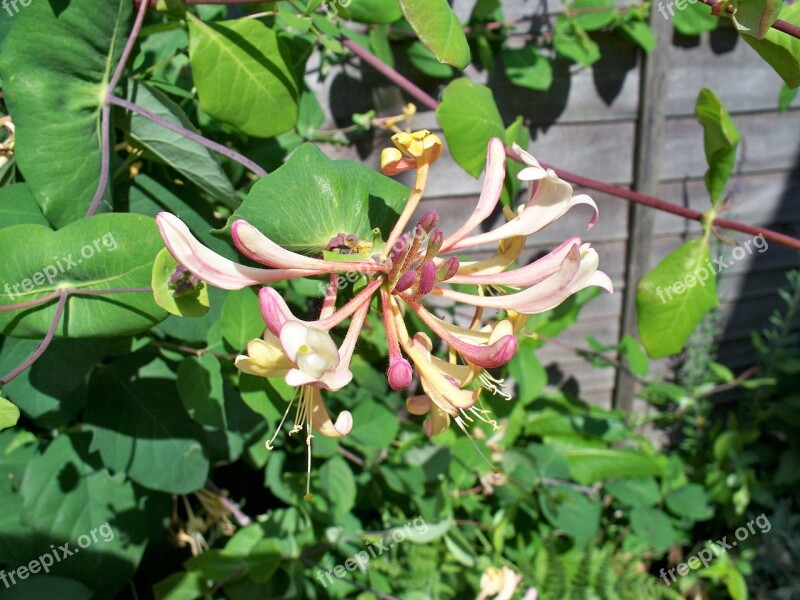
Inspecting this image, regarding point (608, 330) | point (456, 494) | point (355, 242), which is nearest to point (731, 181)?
point (608, 330)

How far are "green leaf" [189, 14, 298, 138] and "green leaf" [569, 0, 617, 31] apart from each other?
3.15 feet

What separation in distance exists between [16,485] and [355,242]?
0.71 m

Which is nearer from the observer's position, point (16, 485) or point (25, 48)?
point (25, 48)

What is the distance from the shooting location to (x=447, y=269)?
0.51 meters

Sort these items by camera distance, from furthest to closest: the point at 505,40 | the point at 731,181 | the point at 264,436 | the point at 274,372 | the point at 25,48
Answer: the point at 731,181
the point at 505,40
the point at 264,436
the point at 25,48
the point at 274,372

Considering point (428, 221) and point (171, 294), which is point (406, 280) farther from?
point (171, 294)

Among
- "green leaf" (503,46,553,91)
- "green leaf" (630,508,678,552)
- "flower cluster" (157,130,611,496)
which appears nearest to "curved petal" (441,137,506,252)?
"flower cluster" (157,130,611,496)

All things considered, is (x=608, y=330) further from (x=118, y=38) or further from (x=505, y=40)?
(x=118, y=38)

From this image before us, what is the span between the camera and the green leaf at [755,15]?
1.82ft

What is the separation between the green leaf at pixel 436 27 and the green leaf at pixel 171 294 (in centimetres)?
28

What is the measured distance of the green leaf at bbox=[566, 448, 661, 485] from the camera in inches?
68.8

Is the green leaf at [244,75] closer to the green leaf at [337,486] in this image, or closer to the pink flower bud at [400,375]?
the pink flower bud at [400,375]

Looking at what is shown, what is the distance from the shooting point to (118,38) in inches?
26.1

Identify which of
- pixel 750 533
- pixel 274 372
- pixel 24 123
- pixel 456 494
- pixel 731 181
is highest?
pixel 24 123
